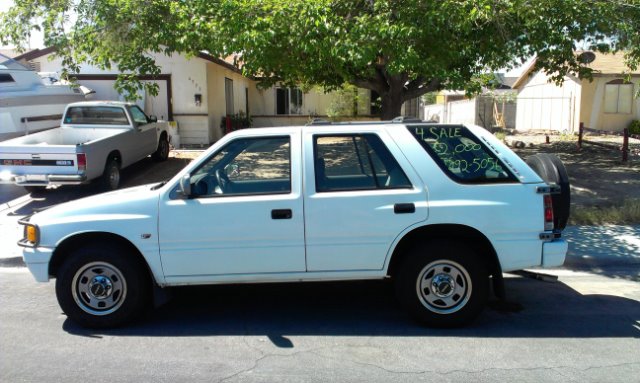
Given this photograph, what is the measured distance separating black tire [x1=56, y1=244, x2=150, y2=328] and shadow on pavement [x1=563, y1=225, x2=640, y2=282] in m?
5.11

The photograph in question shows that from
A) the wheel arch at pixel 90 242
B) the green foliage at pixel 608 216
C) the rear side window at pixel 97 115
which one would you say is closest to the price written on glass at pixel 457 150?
the wheel arch at pixel 90 242

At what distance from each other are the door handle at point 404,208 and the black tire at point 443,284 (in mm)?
355

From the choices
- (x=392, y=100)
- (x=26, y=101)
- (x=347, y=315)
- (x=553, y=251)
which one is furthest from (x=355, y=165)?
(x=26, y=101)

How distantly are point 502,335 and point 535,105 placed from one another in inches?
1114

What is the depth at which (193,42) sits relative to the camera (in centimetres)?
941

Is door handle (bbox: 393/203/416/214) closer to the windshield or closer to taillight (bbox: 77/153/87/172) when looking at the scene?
taillight (bbox: 77/153/87/172)

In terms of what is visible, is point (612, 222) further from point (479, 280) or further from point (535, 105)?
point (535, 105)

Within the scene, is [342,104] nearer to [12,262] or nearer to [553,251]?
[12,262]

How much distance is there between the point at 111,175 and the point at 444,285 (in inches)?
322

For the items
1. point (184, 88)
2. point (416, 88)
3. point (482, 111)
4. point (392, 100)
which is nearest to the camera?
point (392, 100)

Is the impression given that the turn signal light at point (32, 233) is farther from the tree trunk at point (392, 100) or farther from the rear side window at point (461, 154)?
the tree trunk at point (392, 100)

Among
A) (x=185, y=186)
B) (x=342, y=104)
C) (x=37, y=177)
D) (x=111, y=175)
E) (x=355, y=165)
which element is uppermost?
(x=342, y=104)

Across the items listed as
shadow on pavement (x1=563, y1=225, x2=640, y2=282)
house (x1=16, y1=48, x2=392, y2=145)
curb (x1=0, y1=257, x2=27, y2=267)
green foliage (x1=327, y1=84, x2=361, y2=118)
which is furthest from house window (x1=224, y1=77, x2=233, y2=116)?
shadow on pavement (x1=563, y1=225, x2=640, y2=282)

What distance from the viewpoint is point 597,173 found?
1297 centimetres
